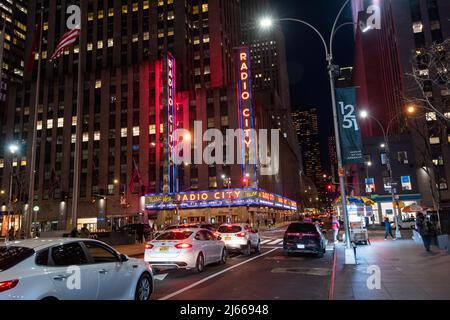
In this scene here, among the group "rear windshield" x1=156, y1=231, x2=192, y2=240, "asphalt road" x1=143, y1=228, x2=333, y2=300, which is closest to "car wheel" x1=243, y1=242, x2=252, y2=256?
"asphalt road" x1=143, y1=228, x2=333, y2=300

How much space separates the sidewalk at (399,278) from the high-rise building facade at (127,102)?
45.0m

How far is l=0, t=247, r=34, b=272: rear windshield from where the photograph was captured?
18.9 feet

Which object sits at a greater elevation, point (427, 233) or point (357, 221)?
point (357, 221)

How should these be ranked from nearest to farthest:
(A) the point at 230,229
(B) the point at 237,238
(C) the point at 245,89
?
(B) the point at 237,238, (A) the point at 230,229, (C) the point at 245,89

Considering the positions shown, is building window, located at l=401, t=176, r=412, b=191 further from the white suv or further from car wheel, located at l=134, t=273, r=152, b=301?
car wheel, located at l=134, t=273, r=152, b=301

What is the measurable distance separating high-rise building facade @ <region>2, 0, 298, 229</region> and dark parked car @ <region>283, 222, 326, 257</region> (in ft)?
133

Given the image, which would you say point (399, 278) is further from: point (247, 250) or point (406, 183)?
point (406, 183)

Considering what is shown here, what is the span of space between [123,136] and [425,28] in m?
59.8

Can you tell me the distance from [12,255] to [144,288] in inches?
126

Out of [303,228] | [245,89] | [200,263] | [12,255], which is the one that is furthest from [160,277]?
[245,89]

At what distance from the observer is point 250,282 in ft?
36.9

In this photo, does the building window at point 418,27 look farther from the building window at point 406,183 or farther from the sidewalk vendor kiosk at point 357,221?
the sidewalk vendor kiosk at point 357,221

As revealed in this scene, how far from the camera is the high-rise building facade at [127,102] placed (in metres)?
68.2

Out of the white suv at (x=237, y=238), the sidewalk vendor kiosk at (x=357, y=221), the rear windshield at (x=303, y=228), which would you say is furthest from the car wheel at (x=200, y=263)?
the sidewalk vendor kiosk at (x=357, y=221)
